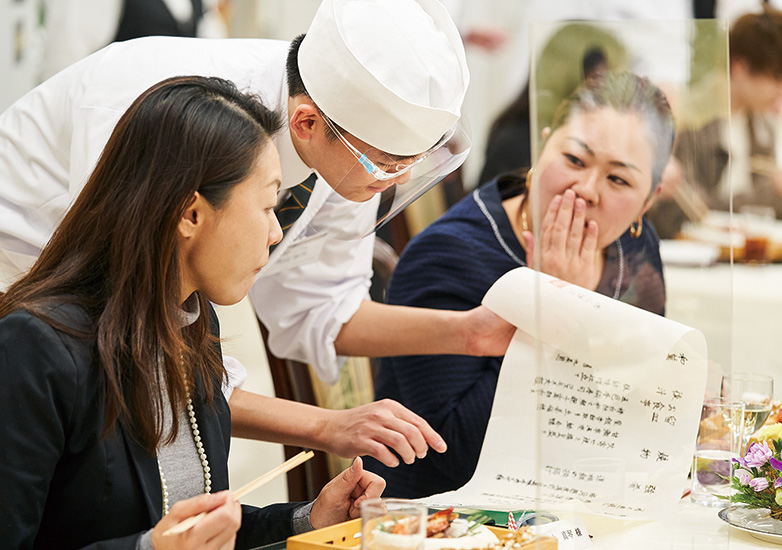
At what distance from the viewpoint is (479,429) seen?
5.19ft

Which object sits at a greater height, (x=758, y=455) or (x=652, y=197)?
(x=652, y=197)

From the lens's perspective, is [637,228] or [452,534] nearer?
[452,534]

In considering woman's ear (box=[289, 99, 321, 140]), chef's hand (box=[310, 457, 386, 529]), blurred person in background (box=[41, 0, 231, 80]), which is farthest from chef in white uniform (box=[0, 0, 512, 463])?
blurred person in background (box=[41, 0, 231, 80])

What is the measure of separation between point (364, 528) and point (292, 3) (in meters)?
3.20

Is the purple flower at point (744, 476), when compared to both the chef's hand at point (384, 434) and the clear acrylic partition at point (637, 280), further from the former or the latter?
the chef's hand at point (384, 434)

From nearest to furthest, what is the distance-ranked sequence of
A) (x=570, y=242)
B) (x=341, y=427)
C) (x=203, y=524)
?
(x=203, y=524) < (x=570, y=242) < (x=341, y=427)

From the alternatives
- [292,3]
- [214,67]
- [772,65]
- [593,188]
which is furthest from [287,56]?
[292,3]

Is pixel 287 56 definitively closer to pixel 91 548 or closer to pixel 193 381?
pixel 193 381

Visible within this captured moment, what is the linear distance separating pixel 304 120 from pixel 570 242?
43 cm

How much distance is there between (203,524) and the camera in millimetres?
822

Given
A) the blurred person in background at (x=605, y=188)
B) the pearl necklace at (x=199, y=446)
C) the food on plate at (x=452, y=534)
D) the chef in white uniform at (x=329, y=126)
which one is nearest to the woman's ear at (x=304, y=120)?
the chef in white uniform at (x=329, y=126)

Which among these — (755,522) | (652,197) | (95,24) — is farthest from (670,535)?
(95,24)

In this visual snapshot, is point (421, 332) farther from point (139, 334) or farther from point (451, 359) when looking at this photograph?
point (139, 334)

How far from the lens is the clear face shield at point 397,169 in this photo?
53.7 inches
